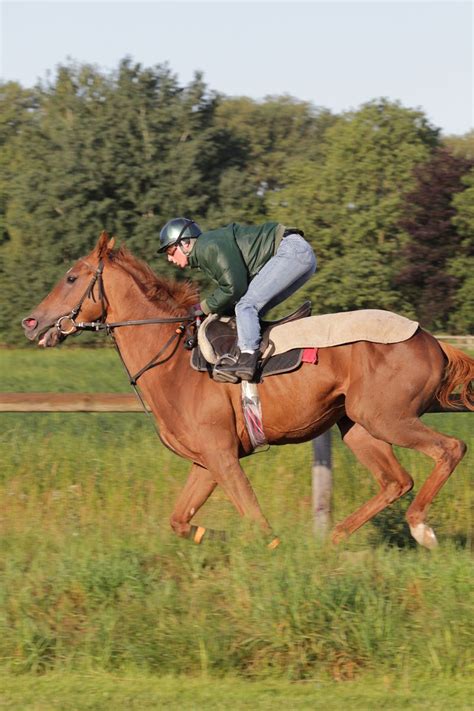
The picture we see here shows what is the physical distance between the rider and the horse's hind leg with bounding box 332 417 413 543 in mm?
999

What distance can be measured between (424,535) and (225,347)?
5.66 ft

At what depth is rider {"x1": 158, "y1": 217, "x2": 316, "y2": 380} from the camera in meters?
6.92

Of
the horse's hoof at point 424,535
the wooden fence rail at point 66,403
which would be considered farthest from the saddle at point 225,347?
the horse's hoof at point 424,535

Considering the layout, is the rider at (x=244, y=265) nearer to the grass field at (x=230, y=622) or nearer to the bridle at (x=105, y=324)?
the bridle at (x=105, y=324)

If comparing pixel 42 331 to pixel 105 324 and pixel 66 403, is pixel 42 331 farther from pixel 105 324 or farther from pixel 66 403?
pixel 66 403

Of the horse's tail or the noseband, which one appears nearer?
the horse's tail

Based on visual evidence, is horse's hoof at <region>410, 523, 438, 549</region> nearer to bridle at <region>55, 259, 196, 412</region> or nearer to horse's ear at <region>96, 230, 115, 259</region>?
bridle at <region>55, 259, 196, 412</region>

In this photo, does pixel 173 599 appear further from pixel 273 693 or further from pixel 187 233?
pixel 187 233

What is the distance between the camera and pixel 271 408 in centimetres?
706

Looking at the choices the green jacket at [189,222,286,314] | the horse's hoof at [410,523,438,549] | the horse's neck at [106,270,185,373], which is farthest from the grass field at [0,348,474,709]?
the green jacket at [189,222,286,314]

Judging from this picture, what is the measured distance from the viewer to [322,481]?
25.1 ft

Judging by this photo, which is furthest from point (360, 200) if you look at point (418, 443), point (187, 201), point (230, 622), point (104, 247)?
point (230, 622)

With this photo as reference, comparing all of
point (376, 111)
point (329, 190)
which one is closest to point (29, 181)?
point (329, 190)

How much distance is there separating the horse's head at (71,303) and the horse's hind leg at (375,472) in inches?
74.6
